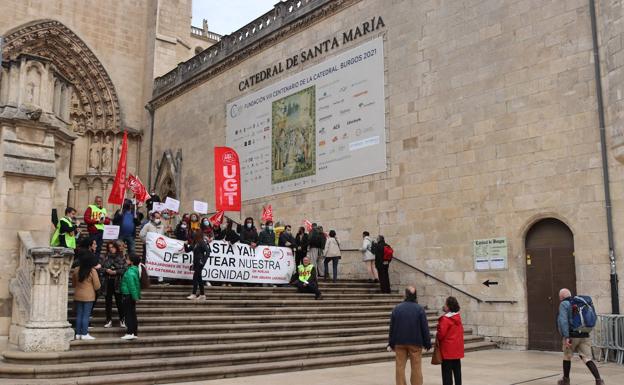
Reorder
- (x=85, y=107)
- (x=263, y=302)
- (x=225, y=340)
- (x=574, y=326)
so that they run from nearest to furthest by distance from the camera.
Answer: (x=574, y=326) < (x=225, y=340) < (x=263, y=302) < (x=85, y=107)

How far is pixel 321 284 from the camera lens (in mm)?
14734

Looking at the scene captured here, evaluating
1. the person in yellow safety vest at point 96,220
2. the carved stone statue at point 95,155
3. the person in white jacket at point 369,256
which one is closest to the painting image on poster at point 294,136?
the person in white jacket at point 369,256

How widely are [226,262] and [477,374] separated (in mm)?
6446

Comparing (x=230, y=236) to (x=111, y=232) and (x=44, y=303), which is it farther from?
(x=44, y=303)

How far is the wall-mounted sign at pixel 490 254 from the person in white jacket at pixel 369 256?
103 inches

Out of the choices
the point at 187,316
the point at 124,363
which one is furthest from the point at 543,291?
the point at 124,363

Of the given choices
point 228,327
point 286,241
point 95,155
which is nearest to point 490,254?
point 286,241

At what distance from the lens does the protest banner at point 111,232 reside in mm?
13203

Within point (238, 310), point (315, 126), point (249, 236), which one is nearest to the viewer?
point (238, 310)

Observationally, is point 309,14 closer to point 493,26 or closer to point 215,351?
point 493,26

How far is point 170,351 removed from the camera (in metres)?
9.40

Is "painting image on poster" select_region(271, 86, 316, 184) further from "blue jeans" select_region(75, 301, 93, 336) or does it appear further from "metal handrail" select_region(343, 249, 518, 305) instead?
"blue jeans" select_region(75, 301, 93, 336)

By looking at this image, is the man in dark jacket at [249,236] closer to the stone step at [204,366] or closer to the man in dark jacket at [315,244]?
the man in dark jacket at [315,244]

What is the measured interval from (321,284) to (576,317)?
23.8 ft
